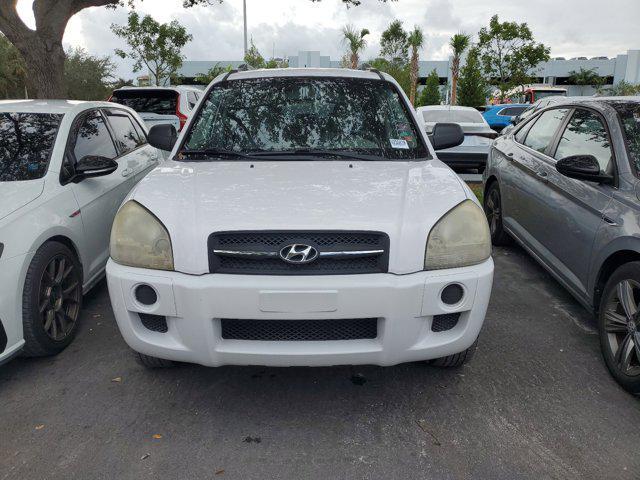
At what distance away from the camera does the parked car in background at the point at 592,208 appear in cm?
304

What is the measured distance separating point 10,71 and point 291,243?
118 ft

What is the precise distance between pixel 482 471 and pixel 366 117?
91.3 inches

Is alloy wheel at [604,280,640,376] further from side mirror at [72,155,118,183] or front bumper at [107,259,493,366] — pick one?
side mirror at [72,155,118,183]

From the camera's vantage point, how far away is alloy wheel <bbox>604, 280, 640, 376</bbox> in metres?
2.95

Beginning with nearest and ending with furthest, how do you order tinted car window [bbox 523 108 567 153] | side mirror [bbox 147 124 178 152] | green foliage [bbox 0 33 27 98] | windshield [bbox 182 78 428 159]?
windshield [bbox 182 78 428 159], side mirror [bbox 147 124 178 152], tinted car window [bbox 523 108 567 153], green foliage [bbox 0 33 27 98]

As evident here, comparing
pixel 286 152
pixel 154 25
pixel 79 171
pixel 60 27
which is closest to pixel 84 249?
pixel 79 171

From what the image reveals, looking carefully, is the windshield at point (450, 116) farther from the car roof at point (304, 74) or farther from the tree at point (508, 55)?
the tree at point (508, 55)

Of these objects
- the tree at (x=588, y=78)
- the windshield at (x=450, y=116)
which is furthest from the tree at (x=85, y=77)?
the tree at (x=588, y=78)

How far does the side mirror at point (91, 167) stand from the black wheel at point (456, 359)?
2725 mm

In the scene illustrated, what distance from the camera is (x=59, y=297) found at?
11.4 feet

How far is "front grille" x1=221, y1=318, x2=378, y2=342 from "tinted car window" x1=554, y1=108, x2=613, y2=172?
211 cm

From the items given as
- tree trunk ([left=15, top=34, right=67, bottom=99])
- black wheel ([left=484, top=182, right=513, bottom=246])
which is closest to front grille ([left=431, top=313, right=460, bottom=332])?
black wheel ([left=484, top=182, right=513, bottom=246])

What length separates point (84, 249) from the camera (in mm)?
3857

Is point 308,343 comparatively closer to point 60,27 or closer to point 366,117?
point 366,117
